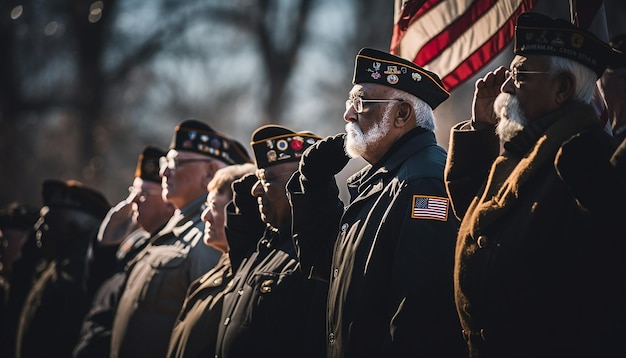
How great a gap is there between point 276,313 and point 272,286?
16 centimetres

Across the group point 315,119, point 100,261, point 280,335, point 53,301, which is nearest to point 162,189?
point 100,261

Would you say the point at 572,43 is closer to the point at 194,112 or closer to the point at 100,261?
the point at 100,261

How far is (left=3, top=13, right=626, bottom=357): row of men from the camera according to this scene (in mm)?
3631

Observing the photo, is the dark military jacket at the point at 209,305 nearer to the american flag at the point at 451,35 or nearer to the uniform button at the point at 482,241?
the american flag at the point at 451,35

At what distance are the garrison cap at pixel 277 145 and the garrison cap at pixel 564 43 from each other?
228 cm

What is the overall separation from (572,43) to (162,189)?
5.13 metres

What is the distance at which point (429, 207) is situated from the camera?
456cm

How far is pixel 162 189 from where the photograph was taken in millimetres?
8500

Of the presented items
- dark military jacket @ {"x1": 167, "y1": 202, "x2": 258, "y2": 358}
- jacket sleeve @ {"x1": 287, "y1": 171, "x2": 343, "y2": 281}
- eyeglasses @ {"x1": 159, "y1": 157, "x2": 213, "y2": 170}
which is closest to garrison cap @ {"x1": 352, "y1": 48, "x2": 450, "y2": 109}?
jacket sleeve @ {"x1": 287, "y1": 171, "x2": 343, "y2": 281}

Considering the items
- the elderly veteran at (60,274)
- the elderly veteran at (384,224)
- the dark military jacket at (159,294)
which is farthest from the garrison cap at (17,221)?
the elderly veteran at (384,224)

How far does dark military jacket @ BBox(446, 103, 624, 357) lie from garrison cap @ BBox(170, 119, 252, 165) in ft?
13.9

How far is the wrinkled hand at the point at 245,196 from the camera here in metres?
6.38

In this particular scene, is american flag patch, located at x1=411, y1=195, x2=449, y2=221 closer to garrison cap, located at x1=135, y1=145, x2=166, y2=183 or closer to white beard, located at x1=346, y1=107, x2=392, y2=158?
white beard, located at x1=346, y1=107, x2=392, y2=158

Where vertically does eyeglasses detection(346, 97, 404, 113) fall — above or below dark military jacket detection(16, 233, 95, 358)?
above
